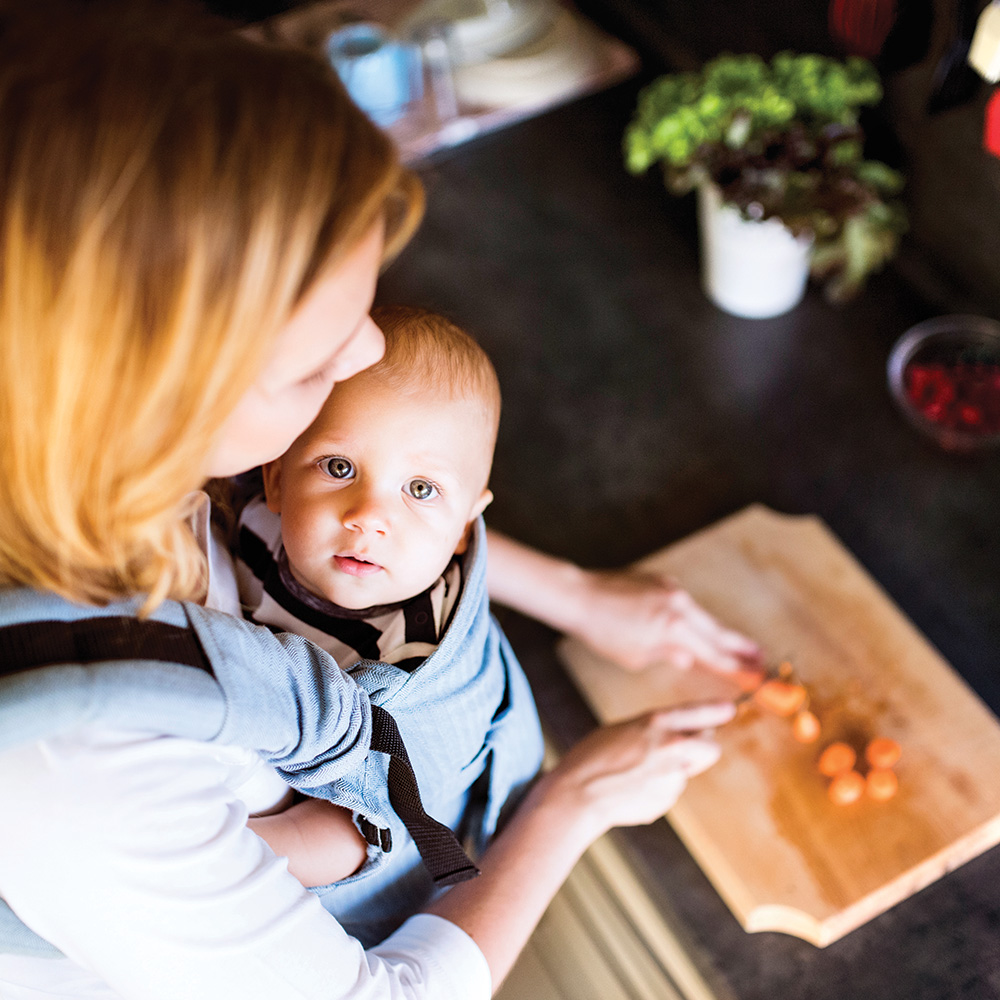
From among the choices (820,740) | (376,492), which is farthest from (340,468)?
(820,740)

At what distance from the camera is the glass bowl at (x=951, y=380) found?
1178mm

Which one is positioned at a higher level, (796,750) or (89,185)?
(89,185)

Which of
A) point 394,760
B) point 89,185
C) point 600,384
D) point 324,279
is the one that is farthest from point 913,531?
point 89,185

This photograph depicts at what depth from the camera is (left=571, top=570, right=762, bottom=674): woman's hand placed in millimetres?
1046

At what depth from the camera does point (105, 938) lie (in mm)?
536

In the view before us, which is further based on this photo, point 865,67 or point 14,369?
point 865,67

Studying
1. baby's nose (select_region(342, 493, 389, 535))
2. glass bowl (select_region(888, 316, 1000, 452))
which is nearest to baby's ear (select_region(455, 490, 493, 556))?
baby's nose (select_region(342, 493, 389, 535))

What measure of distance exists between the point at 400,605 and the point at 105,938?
372mm

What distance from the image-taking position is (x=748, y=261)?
4.19 ft

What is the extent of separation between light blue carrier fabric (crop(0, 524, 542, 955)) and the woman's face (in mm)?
118

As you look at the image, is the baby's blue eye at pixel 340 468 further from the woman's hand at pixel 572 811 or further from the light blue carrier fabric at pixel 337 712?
the woman's hand at pixel 572 811

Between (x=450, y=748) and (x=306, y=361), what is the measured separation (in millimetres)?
445

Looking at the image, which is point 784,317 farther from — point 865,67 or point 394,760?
point 394,760

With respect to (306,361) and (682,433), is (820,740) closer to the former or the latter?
(682,433)
